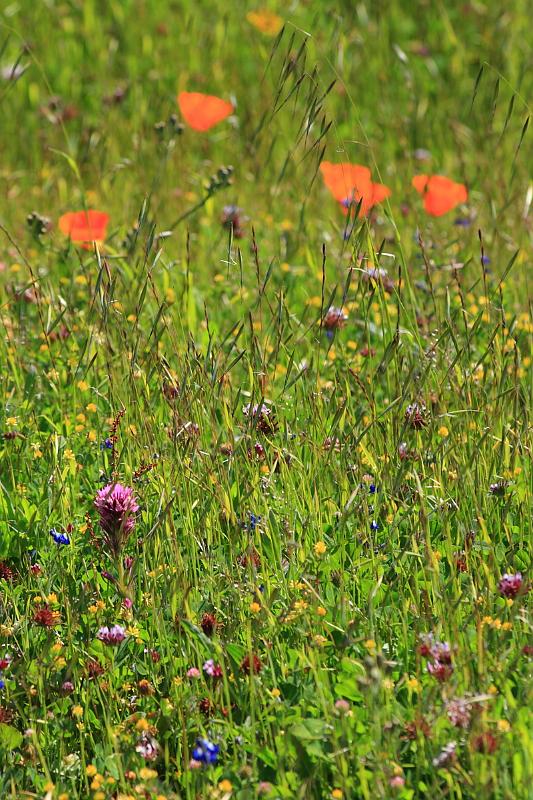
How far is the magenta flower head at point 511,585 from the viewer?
201cm

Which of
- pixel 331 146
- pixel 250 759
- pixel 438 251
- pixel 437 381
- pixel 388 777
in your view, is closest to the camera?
pixel 388 777

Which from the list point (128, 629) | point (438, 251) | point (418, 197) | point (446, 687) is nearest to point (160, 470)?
point (128, 629)

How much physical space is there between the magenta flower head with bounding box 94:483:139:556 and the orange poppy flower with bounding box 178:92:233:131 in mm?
A: 1932

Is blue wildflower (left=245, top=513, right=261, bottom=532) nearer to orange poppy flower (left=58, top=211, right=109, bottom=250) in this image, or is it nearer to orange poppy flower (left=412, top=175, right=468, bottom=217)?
orange poppy flower (left=58, top=211, right=109, bottom=250)

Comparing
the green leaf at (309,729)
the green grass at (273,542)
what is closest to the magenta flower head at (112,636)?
the green grass at (273,542)

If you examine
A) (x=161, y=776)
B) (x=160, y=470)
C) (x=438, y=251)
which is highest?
(x=438, y=251)

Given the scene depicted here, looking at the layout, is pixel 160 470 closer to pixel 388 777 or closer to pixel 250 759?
pixel 250 759

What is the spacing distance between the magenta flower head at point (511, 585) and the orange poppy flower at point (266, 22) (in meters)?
4.03

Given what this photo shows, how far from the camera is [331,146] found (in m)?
4.84

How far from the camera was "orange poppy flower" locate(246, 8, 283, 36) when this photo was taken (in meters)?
5.45

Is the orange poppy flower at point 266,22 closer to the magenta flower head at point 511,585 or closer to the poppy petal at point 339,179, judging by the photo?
the poppy petal at point 339,179

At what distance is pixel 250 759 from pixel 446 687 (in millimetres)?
365

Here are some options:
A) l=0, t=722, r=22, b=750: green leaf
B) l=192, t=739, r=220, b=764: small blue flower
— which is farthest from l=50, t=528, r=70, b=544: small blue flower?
l=192, t=739, r=220, b=764: small blue flower

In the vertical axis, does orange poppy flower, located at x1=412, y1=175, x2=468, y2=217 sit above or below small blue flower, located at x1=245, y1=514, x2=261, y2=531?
above
